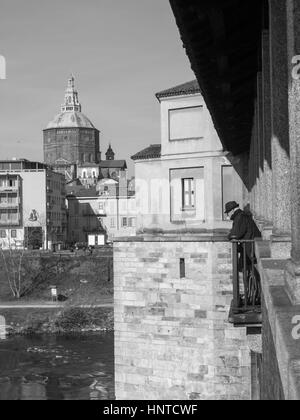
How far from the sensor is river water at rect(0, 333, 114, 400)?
26906mm

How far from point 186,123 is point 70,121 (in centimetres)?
10237

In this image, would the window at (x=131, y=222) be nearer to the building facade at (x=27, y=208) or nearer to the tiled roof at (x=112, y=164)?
the building facade at (x=27, y=208)

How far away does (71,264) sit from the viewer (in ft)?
180

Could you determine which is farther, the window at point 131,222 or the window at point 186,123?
the window at point 131,222

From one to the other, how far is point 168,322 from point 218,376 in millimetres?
2272

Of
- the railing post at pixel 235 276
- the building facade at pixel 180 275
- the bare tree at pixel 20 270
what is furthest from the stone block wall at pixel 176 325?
the bare tree at pixel 20 270

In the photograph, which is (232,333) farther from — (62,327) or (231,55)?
(62,327)

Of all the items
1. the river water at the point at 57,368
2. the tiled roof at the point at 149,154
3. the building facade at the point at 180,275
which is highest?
the tiled roof at the point at 149,154

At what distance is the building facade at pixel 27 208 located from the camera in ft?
224

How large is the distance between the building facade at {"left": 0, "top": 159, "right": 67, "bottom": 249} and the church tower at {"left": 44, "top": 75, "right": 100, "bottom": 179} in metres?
45.8

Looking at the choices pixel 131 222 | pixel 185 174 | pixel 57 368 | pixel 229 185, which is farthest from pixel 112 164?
pixel 229 185

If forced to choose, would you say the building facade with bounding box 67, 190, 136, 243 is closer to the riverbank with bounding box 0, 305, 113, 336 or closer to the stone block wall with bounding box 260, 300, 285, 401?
the riverbank with bounding box 0, 305, 113, 336

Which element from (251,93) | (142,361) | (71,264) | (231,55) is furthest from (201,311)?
(71,264)

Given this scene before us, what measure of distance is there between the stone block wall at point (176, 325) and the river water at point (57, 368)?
704 cm
